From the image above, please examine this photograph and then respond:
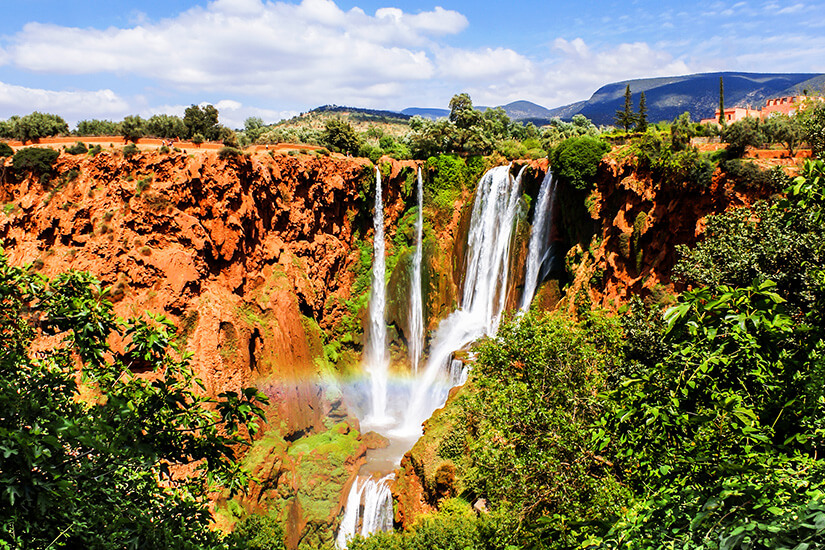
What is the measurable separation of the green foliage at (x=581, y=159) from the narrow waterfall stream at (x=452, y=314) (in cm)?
478

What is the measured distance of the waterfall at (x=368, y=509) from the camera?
23203mm

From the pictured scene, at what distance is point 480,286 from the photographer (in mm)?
34875

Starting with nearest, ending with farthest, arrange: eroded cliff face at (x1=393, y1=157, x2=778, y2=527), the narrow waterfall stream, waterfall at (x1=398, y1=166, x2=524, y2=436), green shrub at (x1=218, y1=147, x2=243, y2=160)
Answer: eroded cliff face at (x1=393, y1=157, x2=778, y2=527), green shrub at (x1=218, y1=147, x2=243, y2=160), the narrow waterfall stream, waterfall at (x1=398, y1=166, x2=524, y2=436)

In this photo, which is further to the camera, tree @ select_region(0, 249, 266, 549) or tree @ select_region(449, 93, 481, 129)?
tree @ select_region(449, 93, 481, 129)

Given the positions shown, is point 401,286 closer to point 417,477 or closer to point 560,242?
point 560,242

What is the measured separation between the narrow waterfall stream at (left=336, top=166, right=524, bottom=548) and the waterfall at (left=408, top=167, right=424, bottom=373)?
0.25ft

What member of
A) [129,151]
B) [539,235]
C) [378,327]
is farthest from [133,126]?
[539,235]

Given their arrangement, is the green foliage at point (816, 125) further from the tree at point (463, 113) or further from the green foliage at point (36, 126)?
the green foliage at point (36, 126)

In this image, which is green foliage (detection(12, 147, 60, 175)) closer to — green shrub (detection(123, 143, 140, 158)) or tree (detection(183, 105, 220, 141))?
green shrub (detection(123, 143, 140, 158))

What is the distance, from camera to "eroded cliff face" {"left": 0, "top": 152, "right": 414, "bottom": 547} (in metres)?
25.3

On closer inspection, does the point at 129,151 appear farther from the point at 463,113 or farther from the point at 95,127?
the point at 463,113

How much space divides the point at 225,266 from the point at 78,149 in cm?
1060

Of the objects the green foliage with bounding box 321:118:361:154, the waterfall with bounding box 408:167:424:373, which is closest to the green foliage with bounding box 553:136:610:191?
the waterfall with bounding box 408:167:424:373

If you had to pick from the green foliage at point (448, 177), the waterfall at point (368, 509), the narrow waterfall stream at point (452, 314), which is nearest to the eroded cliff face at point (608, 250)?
the waterfall at point (368, 509)
